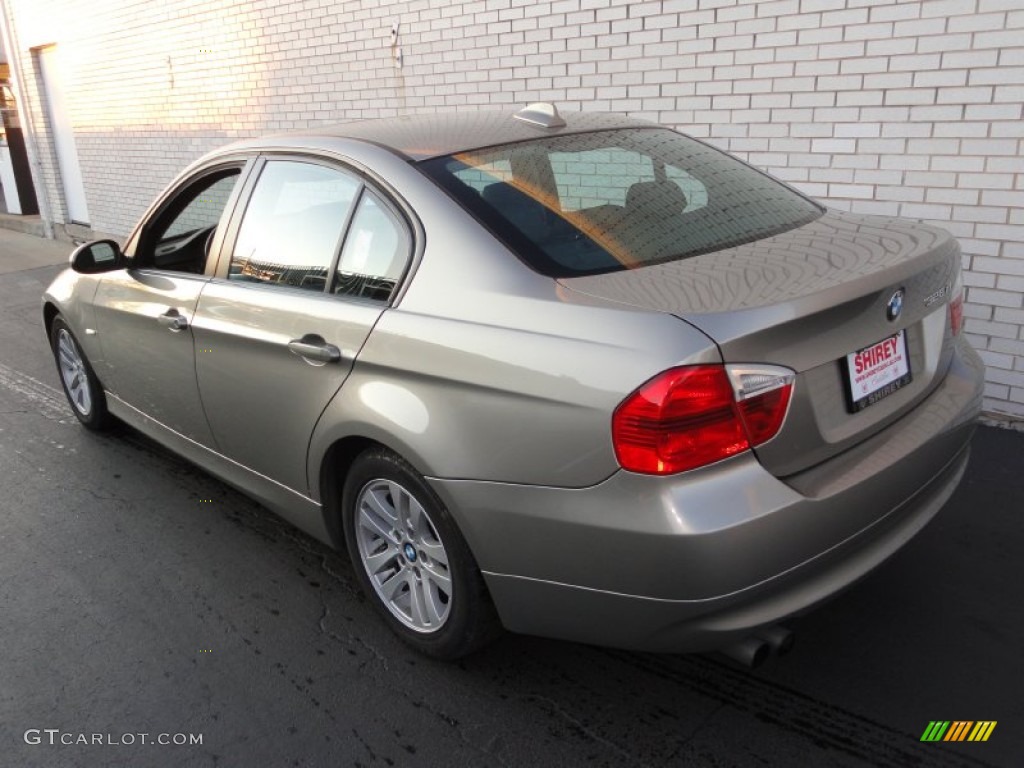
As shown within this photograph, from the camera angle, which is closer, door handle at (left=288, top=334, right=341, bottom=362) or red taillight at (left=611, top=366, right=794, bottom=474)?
red taillight at (left=611, top=366, right=794, bottom=474)

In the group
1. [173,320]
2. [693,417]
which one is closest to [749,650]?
[693,417]

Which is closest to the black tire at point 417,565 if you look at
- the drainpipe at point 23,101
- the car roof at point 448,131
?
the car roof at point 448,131

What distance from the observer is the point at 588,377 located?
2.19m

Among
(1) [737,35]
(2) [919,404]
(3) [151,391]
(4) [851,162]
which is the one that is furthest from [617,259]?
(1) [737,35]

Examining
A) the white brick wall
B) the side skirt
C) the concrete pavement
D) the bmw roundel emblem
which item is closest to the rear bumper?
the bmw roundel emblem

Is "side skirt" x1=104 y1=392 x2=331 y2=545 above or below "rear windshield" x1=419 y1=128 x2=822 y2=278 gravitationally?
below

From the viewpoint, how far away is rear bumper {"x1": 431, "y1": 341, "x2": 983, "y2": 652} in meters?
2.10

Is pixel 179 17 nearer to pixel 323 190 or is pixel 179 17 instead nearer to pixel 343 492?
pixel 323 190

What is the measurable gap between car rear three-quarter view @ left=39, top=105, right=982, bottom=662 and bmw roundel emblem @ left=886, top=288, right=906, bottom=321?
0.01 m

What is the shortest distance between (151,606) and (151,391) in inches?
44.2

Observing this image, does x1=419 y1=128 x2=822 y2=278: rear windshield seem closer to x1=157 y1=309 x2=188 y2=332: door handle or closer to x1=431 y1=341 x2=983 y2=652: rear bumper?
x1=431 y1=341 x2=983 y2=652: rear bumper

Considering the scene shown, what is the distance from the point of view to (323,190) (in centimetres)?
321

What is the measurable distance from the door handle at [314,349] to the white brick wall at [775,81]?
3.37 m
